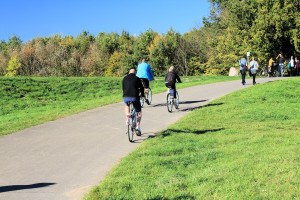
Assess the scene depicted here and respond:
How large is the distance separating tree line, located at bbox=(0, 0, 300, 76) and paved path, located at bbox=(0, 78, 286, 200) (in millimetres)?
27615

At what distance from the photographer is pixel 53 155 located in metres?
8.37

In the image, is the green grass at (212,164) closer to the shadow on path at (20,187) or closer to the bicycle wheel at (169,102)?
the shadow on path at (20,187)

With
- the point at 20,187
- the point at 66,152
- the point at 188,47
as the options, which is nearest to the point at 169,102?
the point at 66,152

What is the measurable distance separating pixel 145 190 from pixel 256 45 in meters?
36.8

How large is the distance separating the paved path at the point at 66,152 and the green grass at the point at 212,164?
50cm

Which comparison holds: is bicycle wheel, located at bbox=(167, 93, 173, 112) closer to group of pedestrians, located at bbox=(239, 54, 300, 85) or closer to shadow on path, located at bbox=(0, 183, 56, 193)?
shadow on path, located at bbox=(0, 183, 56, 193)

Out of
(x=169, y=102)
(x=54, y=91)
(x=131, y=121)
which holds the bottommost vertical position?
(x=131, y=121)

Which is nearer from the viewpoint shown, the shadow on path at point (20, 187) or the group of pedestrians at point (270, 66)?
the shadow on path at point (20, 187)

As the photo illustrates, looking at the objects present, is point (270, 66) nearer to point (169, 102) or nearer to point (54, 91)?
point (54, 91)

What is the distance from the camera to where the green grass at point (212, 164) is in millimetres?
5668

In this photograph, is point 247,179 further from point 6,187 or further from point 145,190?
point 6,187

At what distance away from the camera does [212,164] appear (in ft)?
23.5

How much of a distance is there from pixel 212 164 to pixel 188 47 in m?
61.2

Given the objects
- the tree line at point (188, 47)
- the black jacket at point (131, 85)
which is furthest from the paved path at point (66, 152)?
the tree line at point (188, 47)
